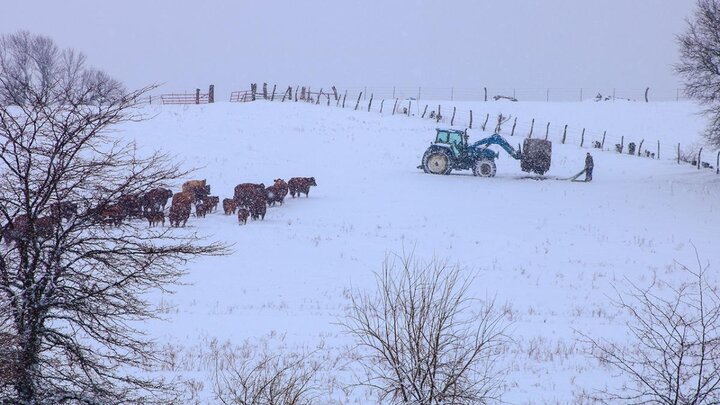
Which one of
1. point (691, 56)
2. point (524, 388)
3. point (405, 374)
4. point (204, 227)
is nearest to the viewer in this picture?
point (405, 374)

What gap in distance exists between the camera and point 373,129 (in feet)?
145

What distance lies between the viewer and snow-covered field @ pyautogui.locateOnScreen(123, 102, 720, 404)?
40.9ft

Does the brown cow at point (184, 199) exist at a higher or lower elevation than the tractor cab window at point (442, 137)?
lower

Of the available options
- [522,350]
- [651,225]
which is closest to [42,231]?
[522,350]

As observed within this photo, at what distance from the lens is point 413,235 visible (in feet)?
71.2

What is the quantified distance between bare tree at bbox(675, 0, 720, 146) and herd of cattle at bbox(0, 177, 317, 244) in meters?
17.7

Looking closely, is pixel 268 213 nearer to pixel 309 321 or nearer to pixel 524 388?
pixel 309 321

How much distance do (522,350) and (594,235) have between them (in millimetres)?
12017

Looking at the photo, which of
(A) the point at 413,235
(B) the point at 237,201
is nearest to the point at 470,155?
(A) the point at 413,235

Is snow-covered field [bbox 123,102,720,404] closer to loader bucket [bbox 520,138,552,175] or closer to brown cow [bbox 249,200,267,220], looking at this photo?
brown cow [bbox 249,200,267,220]

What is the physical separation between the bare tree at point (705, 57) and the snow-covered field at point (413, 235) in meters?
4.01

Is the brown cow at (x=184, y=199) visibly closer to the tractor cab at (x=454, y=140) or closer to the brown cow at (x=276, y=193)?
the brown cow at (x=276, y=193)

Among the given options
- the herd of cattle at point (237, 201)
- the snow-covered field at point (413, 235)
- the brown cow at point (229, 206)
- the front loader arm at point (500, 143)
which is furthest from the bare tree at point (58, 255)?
the front loader arm at point (500, 143)

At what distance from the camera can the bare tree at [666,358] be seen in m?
6.23
